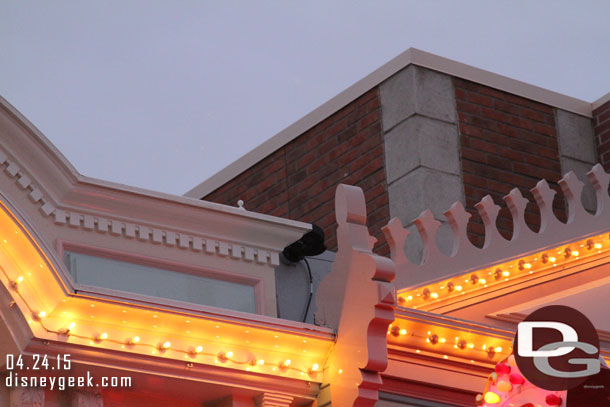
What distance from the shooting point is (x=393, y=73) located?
1124cm

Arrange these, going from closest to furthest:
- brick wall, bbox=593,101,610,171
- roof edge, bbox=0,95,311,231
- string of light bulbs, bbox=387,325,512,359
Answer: roof edge, bbox=0,95,311,231 < string of light bulbs, bbox=387,325,512,359 < brick wall, bbox=593,101,610,171

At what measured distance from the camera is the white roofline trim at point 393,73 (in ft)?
36.9

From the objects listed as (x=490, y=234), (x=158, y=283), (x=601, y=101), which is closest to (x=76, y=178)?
(x=158, y=283)

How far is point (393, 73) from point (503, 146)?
1.11 m

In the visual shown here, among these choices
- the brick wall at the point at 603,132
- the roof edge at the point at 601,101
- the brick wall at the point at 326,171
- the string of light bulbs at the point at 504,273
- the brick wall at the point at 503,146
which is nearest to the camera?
the string of light bulbs at the point at 504,273

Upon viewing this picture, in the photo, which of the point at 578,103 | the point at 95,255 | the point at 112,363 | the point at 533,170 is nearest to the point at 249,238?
the point at 95,255

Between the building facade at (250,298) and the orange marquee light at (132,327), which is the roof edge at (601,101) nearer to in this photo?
the building facade at (250,298)

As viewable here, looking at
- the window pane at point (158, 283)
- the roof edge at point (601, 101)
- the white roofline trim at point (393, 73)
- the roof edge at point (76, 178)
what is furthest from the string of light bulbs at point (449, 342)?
the roof edge at point (601, 101)

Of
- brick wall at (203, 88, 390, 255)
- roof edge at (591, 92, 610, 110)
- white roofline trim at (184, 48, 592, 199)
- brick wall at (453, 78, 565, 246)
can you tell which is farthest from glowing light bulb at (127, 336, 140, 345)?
roof edge at (591, 92, 610, 110)

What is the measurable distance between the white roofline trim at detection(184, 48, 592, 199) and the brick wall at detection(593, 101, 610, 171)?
5.8 inches

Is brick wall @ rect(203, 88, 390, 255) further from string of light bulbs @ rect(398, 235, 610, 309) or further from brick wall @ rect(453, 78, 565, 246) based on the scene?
string of light bulbs @ rect(398, 235, 610, 309)

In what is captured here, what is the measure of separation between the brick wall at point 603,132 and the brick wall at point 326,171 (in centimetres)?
209

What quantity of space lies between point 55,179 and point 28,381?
1223mm

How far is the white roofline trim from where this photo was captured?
443 inches
